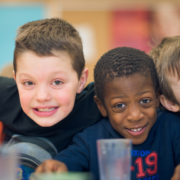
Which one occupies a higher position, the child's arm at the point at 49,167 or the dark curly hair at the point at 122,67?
the dark curly hair at the point at 122,67

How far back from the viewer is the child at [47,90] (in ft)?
3.25

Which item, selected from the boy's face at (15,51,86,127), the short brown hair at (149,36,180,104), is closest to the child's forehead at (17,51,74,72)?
the boy's face at (15,51,86,127)

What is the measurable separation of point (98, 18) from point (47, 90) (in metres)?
3.08

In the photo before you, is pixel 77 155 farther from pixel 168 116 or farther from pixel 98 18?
pixel 98 18

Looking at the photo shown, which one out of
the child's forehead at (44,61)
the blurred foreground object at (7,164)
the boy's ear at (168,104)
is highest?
the child's forehead at (44,61)

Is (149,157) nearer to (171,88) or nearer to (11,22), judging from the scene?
(171,88)

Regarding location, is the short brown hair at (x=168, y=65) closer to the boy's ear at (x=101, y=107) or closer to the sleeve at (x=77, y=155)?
the boy's ear at (x=101, y=107)

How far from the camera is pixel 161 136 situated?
1.08 metres

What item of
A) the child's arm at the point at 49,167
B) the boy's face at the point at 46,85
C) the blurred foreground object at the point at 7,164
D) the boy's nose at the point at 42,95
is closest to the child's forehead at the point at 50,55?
the boy's face at the point at 46,85

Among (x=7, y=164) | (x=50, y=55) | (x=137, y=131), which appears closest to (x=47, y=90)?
(x=50, y=55)

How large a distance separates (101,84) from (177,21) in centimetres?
316

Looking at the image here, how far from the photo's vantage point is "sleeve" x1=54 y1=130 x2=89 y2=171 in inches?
36.6

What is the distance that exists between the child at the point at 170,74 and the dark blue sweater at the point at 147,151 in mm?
72

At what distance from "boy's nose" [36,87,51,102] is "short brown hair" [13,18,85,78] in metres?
0.14
